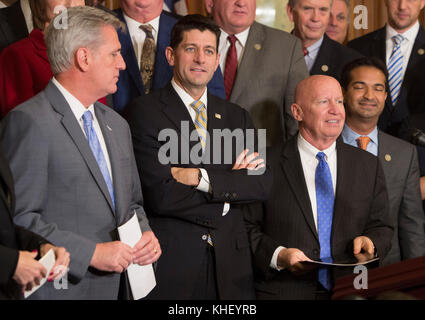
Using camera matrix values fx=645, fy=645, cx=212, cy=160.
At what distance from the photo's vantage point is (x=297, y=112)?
3158mm

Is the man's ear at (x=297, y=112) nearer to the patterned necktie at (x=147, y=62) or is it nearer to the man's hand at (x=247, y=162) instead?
the man's hand at (x=247, y=162)

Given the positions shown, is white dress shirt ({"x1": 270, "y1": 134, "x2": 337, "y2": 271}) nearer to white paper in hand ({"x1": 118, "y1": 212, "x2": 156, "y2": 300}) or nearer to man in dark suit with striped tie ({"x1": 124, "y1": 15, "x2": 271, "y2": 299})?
man in dark suit with striped tie ({"x1": 124, "y1": 15, "x2": 271, "y2": 299})

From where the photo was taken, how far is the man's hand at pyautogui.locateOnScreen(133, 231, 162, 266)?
2375 millimetres

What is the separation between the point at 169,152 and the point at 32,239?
35.1 inches

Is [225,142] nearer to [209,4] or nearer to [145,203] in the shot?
[145,203]

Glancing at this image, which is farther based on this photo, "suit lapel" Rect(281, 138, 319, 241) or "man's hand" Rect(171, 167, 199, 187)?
"suit lapel" Rect(281, 138, 319, 241)

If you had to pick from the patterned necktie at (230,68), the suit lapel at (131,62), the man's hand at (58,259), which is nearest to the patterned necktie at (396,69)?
the patterned necktie at (230,68)

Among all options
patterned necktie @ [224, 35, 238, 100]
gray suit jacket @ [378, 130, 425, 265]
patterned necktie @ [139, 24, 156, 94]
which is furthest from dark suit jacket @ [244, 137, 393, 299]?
patterned necktie @ [139, 24, 156, 94]

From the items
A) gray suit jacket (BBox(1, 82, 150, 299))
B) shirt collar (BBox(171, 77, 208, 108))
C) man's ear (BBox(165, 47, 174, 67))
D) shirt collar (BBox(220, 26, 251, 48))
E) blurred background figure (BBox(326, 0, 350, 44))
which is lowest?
gray suit jacket (BBox(1, 82, 150, 299))

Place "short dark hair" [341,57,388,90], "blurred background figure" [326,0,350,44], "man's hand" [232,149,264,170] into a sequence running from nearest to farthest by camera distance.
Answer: "man's hand" [232,149,264,170]
"short dark hair" [341,57,388,90]
"blurred background figure" [326,0,350,44]

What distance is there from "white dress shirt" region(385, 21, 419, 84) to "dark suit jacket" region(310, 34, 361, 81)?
29cm

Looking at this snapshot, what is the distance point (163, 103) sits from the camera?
288cm
